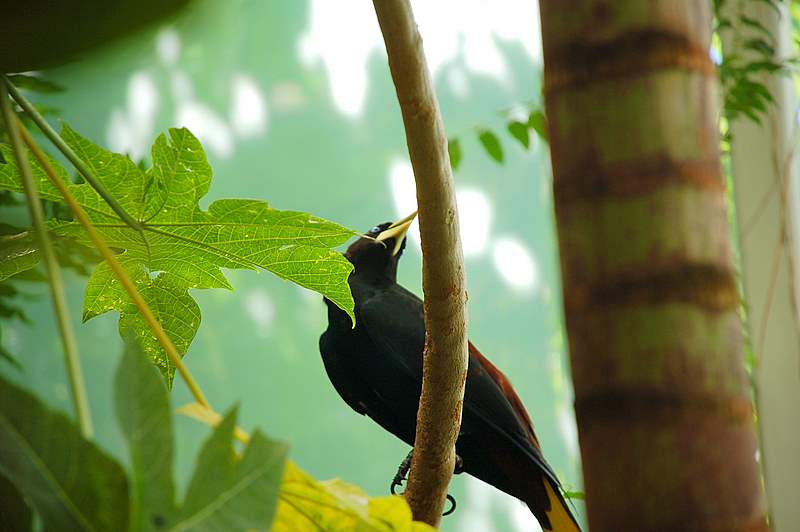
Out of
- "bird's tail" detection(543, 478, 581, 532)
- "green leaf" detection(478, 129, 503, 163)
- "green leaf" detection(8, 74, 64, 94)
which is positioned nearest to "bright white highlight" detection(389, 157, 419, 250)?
"green leaf" detection(478, 129, 503, 163)

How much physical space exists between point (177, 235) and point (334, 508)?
234 millimetres

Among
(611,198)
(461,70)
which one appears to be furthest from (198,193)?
(461,70)

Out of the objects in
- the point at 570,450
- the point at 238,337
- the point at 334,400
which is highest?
the point at 238,337

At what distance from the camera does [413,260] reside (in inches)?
83.5

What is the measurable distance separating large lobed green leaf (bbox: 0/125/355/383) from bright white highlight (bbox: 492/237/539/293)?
72.9 inches

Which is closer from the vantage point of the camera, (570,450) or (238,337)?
(238,337)

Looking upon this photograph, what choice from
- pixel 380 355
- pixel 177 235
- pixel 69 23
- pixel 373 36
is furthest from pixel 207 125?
pixel 69 23

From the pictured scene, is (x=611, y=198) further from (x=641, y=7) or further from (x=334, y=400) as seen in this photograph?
(x=334, y=400)

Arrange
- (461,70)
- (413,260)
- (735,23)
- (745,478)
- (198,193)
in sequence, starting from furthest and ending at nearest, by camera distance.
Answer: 1. (461,70)
2. (413,260)
3. (735,23)
4. (198,193)
5. (745,478)

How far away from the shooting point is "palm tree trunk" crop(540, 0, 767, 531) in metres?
0.20

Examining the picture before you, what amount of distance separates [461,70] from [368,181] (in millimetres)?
439

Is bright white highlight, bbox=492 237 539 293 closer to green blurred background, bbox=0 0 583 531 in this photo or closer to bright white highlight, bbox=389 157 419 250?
green blurred background, bbox=0 0 583 531

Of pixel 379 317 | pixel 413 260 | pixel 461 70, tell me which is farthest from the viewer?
pixel 461 70

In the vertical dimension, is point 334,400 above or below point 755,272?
below
